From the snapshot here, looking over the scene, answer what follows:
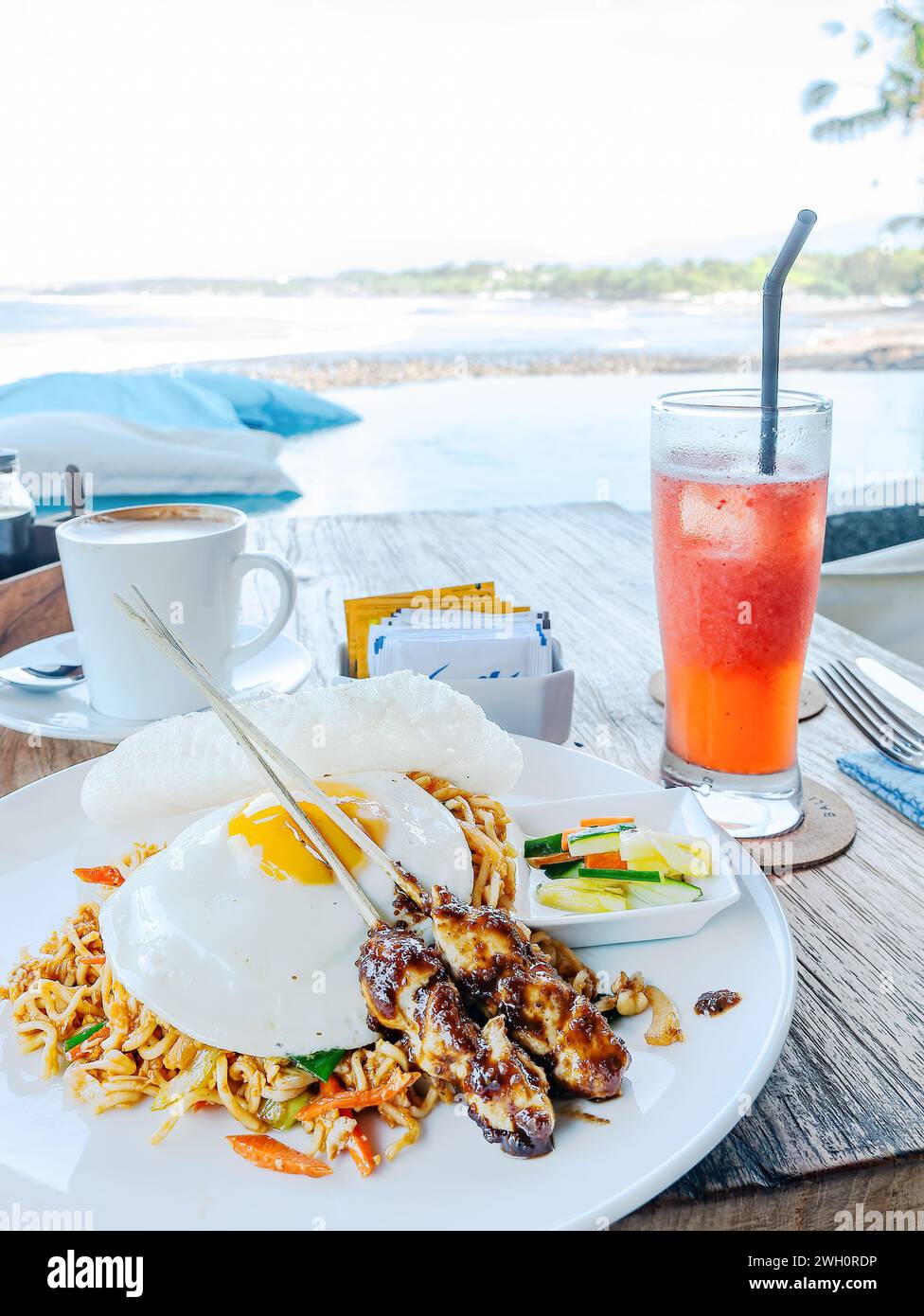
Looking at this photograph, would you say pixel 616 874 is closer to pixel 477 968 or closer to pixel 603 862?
pixel 603 862

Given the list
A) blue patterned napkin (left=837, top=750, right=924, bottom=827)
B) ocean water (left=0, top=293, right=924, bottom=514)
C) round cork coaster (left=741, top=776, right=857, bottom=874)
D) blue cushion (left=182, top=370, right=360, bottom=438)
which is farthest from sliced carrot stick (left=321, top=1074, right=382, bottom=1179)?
blue cushion (left=182, top=370, right=360, bottom=438)

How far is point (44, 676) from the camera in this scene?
1.67 m

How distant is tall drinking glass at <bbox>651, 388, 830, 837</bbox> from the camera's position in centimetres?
125

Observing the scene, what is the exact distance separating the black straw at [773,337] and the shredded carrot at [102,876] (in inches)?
34.9

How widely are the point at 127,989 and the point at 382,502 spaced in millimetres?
2741

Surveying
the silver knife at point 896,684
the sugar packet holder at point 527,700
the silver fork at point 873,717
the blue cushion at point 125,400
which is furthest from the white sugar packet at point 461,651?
the blue cushion at point 125,400

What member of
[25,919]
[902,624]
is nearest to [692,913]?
[25,919]

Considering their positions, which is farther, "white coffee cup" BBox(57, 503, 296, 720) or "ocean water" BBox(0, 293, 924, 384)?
"ocean water" BBox(0, 293, 924, 384)

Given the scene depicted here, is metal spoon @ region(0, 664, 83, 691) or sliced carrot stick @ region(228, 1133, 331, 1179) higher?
metal spoon @ region(0, 664, 83, 691)

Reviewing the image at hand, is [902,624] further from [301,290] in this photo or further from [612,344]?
[301,290]

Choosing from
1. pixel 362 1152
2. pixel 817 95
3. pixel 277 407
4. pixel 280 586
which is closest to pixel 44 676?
pixel 280 586

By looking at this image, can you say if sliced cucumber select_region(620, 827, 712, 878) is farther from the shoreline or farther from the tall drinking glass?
the shoreline

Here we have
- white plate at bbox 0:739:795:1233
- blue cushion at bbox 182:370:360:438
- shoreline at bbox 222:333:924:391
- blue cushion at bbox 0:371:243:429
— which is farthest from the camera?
shoreline at bbox 222:333:924:391

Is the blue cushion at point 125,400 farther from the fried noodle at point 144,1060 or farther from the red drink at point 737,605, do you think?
the fried noodle at point 144,1060
